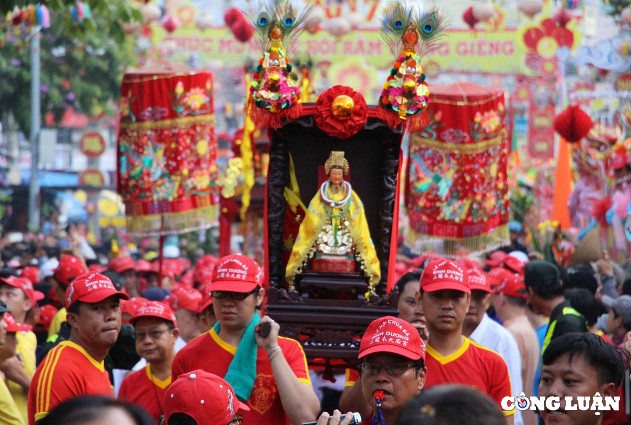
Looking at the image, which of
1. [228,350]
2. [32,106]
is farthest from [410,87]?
[32,106]

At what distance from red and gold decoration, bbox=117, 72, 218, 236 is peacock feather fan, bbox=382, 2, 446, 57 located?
3.68 m

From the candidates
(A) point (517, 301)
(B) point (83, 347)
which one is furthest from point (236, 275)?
(A) point (517, 301)

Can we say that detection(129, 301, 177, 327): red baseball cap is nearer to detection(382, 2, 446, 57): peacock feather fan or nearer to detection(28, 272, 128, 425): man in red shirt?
detection(28, 272, 128, 425): man in red shirt

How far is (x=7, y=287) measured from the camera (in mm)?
7125

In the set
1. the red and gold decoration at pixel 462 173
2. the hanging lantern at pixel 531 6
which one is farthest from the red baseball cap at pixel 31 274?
the hanging lantern at pixel 531 6

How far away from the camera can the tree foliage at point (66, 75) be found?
2266 centimetres

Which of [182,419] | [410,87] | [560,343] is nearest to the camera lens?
[182,419]

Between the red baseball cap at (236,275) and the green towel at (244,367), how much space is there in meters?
0.23

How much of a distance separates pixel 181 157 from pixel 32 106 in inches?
493

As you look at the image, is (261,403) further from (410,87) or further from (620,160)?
(620,160)

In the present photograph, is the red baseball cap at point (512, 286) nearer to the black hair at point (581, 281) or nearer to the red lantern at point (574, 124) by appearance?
the black hair at point (581, 281)

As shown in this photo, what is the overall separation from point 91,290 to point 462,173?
17.8ft

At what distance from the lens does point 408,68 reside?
6.48m

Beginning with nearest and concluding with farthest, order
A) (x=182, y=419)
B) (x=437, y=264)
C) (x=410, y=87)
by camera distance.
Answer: (x=182, y=419)
(x=437, y=264)
(x=410, y=87)
